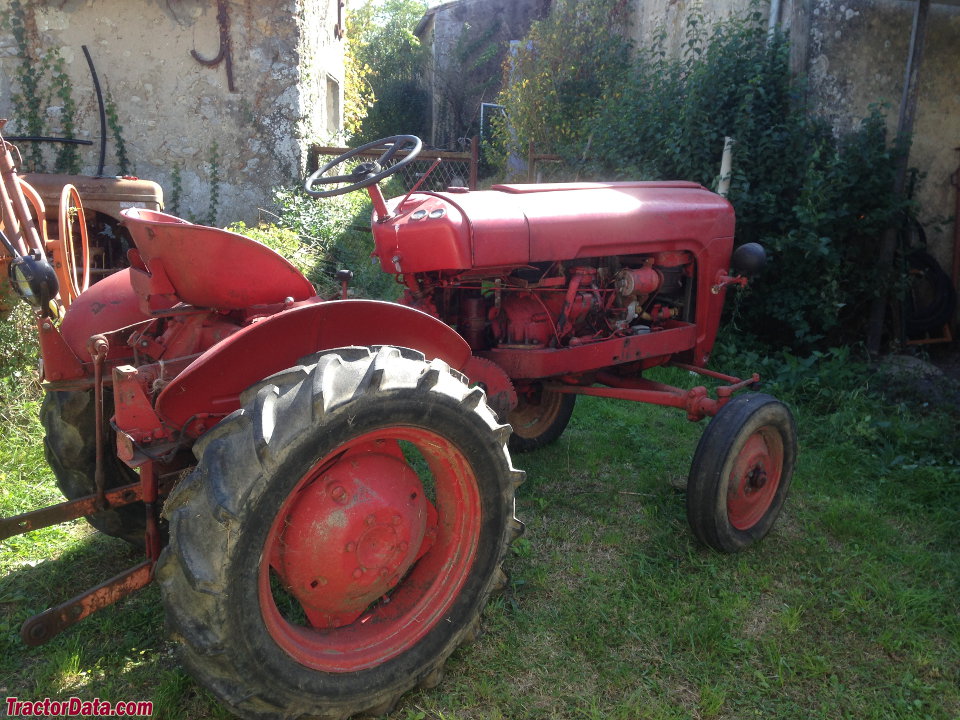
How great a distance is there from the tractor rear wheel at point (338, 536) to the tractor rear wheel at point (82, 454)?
0.64m

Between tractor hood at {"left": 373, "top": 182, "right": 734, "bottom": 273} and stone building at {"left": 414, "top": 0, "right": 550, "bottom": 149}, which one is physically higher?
stone building at {"left": 414, "top": 0, "right": 550, "bottom": 149}

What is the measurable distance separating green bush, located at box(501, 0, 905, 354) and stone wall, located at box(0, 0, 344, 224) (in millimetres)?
3279

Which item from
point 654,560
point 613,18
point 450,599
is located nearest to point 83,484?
point 450,599

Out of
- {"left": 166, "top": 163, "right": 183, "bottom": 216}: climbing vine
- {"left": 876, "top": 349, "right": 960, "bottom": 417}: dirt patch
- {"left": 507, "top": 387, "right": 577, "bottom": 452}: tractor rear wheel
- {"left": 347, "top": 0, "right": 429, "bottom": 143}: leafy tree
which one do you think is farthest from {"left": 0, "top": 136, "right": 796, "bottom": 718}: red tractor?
{"left": 347, "top": 0, "right": 429, "bottom": 143}: leafy tree

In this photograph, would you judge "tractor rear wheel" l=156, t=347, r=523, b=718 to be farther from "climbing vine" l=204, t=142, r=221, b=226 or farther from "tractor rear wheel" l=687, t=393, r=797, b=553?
"climbing vine" l=204, t=142, r=221, b=226

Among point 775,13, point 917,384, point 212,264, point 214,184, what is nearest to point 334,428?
point 212,264

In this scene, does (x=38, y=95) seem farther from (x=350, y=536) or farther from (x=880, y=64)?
(x=880, y=64)

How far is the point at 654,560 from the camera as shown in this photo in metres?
2.71

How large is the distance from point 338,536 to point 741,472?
1689 millimetres

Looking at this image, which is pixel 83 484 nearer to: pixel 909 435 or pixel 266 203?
pixel 909 435

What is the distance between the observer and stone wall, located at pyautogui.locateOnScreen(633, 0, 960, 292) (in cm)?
505

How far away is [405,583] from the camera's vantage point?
2.06m

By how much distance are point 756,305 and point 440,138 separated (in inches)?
559

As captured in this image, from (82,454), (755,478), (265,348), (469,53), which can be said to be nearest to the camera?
(265,348)
